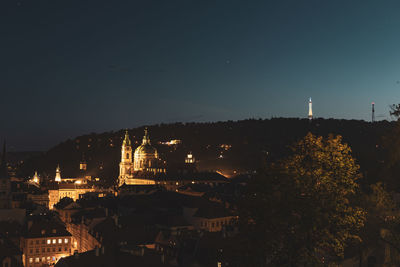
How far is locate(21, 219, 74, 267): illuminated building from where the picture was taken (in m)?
59.2

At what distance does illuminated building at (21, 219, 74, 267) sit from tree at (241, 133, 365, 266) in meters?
47.2

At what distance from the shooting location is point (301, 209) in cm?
1570

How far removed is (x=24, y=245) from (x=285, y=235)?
5004 centimetres

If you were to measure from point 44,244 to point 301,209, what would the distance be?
49.6m

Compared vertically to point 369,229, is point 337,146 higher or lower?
higher

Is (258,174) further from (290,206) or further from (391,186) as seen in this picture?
(391,186)

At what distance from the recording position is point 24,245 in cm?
5988

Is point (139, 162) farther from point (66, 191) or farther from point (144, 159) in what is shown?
point (66, 191)

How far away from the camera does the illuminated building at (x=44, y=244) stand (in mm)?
59188

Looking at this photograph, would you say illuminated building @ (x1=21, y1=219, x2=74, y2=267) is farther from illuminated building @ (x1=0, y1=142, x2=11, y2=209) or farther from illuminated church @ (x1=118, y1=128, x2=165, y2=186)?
illuminated church @ (x1=118, y1=128, x2=165, y2=186)

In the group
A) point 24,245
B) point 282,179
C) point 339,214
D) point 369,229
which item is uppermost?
point 282,179

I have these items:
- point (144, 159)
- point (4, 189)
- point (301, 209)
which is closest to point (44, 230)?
point (4, 189)

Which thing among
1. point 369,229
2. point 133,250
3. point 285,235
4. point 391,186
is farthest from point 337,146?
point 133,250

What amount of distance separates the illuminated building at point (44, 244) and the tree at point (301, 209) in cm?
4717
